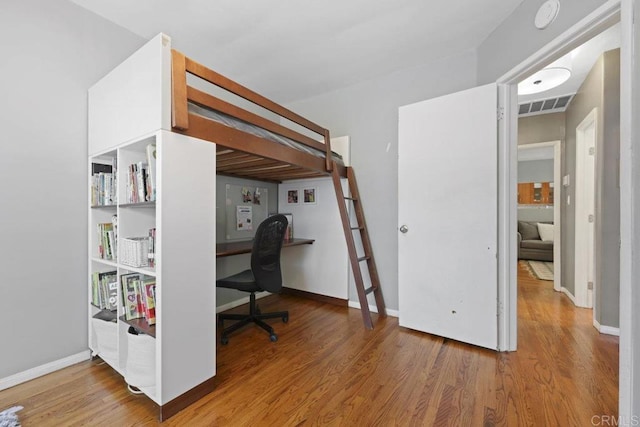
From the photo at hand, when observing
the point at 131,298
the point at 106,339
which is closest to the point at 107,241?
the point at 131,298

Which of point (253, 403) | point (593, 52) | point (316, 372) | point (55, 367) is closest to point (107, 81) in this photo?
point (55, 367)

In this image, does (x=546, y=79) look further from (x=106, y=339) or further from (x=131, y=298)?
(x=106, y=339)

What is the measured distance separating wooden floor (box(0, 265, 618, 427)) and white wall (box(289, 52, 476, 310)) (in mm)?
856

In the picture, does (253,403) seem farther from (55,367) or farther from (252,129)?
Result: (252,129)

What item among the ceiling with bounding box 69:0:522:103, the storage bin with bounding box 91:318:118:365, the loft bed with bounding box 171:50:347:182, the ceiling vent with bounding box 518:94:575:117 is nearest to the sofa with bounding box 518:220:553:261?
the ceiling vent with bounding box 518:94:575:117

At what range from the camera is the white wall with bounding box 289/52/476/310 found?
8.96ft

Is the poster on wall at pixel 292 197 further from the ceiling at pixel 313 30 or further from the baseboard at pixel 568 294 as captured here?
the baseboard at pixel 568 294

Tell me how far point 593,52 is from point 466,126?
157 centimetres

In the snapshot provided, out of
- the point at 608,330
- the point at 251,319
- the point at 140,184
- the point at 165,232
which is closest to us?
the point at 165,232

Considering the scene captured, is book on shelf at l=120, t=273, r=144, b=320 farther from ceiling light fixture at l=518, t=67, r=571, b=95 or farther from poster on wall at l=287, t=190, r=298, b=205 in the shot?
ceiling light fixture at l=518, t=67, r=571, b=95

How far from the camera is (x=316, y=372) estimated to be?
183 centimetres

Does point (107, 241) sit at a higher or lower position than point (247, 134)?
lower

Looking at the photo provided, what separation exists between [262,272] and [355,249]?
1.00 m

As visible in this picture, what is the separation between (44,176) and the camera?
180cm
